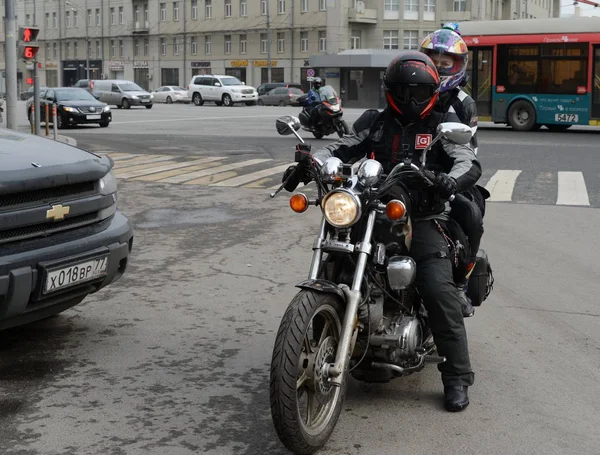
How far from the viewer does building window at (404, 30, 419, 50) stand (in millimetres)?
72812

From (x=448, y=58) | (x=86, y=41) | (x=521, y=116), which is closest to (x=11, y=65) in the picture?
(x=521, y=116)

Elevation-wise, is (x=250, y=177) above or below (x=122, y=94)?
below

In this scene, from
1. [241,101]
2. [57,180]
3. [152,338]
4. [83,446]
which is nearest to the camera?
[83,446]

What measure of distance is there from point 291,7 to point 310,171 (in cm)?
7242

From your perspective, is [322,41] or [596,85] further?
[322,41]

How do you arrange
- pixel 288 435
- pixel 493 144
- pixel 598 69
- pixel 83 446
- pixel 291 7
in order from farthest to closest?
pixel 291 7 < pixel 598 69 < pixel 493 144 < pixel 83 446 < pixel 288 435

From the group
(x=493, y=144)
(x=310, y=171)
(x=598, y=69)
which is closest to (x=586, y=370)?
(x=310, y=171)

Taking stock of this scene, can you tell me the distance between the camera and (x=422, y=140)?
4586 mm

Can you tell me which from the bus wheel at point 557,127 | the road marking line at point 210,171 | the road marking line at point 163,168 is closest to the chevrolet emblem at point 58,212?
the road marking line at point 210,171

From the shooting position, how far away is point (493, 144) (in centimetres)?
2180

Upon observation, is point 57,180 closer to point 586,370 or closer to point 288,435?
point 288,435

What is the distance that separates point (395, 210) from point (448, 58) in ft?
5.83

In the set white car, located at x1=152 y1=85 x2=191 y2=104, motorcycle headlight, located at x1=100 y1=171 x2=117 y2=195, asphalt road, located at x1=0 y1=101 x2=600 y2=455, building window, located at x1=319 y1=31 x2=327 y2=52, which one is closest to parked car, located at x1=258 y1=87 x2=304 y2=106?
white car, located at x1=152 y1=85 x2=191 y2=104

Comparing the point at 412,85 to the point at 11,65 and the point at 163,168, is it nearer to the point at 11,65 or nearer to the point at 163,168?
the point at 163,168
